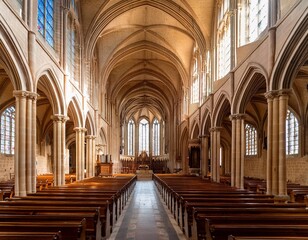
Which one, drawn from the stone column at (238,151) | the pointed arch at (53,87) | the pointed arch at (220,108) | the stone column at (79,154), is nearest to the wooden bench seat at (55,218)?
the pointed arch at (53,87)

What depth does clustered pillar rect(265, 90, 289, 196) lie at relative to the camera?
11594 millimetres

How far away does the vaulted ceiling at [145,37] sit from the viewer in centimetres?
2280

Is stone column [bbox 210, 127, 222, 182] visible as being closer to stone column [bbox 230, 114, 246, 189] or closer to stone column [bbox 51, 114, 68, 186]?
stone column [bbox 230, 114, 246, 189]

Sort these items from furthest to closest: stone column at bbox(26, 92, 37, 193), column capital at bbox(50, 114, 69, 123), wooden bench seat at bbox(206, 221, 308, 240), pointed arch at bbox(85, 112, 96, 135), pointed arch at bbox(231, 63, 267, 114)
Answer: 1. pointed arch at bbox(85, 112, 96, 135)
2. column capital at bbox(50, 114, 69, 123)
3. pointed arch at bbox(231, 63, 267, 114)
4. stone column at bbox(26, 92, 37, 193)
5. wooden bench seat at bbox(206, 221, 308, 240)

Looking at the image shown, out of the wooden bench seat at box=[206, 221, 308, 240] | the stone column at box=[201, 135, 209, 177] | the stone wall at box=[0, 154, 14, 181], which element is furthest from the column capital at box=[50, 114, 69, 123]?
the wooden bench seat at box=[206, 221, 308, 240]

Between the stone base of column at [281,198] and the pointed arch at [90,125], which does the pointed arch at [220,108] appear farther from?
the pointed arch at [90,125]

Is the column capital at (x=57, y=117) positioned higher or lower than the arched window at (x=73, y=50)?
lower

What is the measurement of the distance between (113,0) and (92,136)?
11.1 meters

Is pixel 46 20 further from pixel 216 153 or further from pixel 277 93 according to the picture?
pixel 216 153

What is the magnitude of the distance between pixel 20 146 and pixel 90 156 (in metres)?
14.3

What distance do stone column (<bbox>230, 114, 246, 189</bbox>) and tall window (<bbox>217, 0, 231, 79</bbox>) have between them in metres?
3.89

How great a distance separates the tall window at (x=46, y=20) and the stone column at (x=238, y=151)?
10377 millimetres

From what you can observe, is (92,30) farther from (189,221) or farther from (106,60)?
(189,221)

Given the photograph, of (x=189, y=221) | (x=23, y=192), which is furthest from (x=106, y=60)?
(x=189, y=221)
